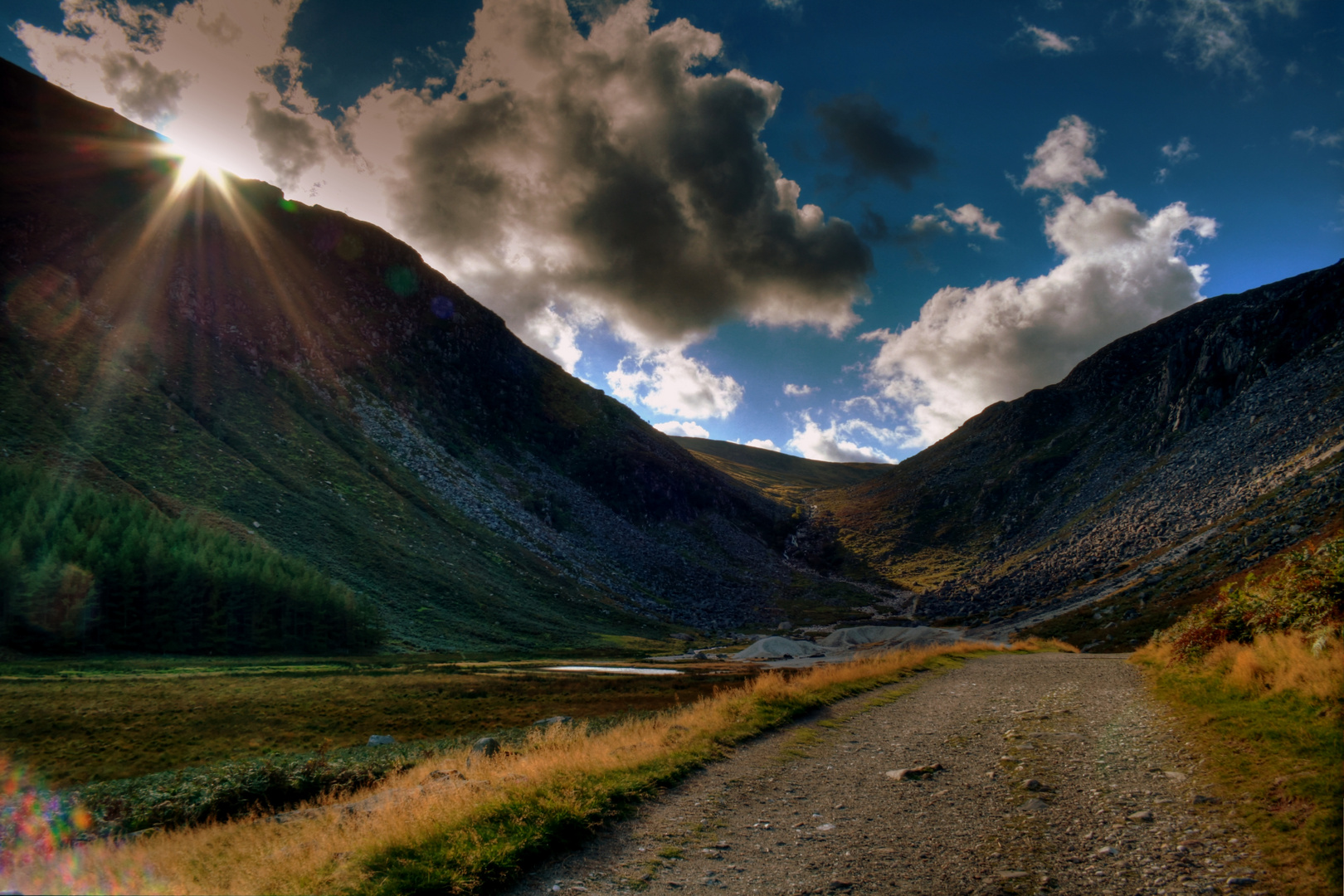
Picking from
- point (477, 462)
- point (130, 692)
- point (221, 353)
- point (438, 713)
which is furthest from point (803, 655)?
point (221, 353)

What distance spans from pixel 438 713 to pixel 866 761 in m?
27.6

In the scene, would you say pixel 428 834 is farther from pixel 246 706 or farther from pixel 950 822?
pixel 246 706

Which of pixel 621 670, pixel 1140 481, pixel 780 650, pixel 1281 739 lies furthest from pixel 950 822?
pixel 1140 481

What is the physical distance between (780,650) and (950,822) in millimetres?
61686

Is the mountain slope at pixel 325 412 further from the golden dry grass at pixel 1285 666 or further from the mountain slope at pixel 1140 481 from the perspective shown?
the golden dry grass at pixel 1285 666

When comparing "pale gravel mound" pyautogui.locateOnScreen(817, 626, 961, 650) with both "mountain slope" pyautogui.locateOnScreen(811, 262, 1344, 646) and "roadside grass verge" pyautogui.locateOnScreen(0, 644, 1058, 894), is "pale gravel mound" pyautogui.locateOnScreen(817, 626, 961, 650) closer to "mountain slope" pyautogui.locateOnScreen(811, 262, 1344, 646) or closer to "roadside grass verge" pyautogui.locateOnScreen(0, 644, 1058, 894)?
"mountain slope" pyautogui.locateOnScreen(811, 262, 1344, 646)

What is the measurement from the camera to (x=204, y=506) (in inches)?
2783

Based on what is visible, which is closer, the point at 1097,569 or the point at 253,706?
the point at 253,706

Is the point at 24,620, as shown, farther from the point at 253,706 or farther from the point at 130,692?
the point at 253,706

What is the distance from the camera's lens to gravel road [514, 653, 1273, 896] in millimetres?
6129

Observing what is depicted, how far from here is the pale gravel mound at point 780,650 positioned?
213ft

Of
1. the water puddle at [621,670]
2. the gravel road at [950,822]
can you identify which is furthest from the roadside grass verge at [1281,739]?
the water puddle at [621,670]

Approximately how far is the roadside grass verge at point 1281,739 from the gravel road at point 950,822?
33 centimetres

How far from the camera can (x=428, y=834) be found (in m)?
7.87
